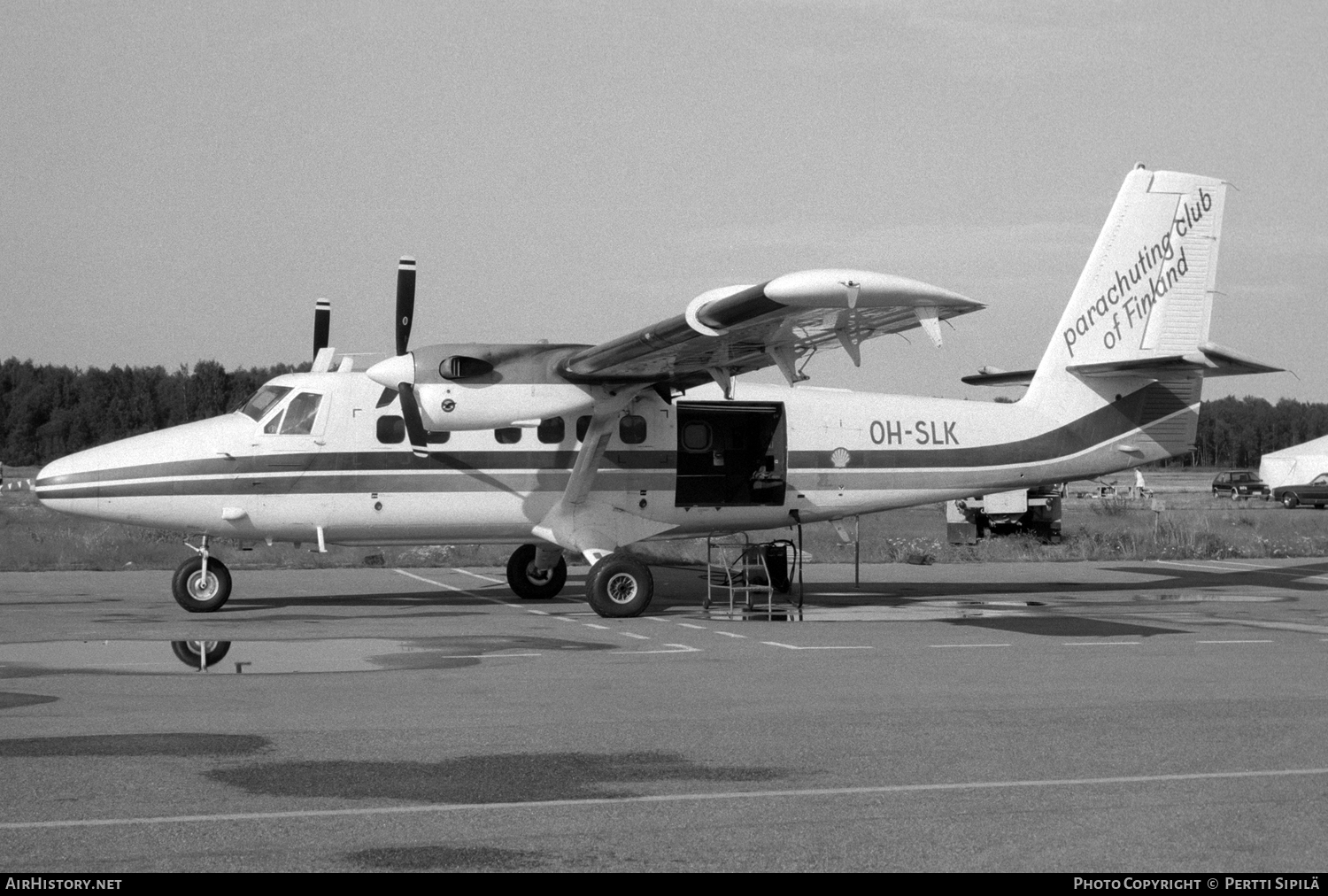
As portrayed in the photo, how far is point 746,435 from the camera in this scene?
19.3m

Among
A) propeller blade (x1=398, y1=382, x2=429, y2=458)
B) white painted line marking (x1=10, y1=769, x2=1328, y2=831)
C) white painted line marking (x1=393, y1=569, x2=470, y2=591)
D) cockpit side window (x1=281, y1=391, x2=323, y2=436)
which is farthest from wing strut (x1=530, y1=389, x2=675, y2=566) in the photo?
white painted line marking (x1=10, y1=769, x2=1328, y2=831)

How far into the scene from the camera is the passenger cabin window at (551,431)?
18562 millimetres

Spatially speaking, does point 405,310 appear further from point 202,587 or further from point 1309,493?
point 1309,493

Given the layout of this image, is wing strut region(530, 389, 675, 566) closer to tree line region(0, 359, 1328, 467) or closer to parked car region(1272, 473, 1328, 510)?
parked car region(1272, 473, 1328, 510)

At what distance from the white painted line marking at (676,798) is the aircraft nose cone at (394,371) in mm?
10815

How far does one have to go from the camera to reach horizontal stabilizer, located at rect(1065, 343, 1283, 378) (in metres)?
18.9

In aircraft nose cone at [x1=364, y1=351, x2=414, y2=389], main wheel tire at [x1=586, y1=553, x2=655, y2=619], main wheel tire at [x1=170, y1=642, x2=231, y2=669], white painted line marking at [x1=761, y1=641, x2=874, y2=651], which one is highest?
aircraft nose cone at [x1=364, y1=351, x2=414, y2=389]

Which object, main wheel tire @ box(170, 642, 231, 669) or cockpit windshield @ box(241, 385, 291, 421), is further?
cockpit windshield @ box(241, 385, 291, 421)

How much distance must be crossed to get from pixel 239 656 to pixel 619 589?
599cm

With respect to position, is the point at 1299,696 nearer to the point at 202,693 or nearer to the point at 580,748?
the point at 580,748

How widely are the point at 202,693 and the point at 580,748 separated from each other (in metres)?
3.55

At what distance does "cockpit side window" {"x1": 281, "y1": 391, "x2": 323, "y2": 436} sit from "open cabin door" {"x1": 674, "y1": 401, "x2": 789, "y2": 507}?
509 centimetres

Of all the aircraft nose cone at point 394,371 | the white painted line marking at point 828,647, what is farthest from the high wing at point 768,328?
the white painted line marking at point 828,647

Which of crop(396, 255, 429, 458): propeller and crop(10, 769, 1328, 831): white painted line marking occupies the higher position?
crop(396, 255, 429, 458): propeller
